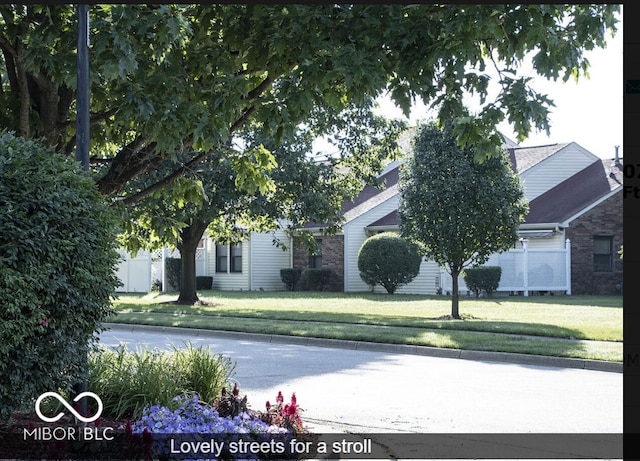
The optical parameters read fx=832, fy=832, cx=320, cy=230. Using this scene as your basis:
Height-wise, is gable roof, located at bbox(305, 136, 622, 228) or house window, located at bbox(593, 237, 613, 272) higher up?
gable roof, located at bbox(305, 136, 622, 228)

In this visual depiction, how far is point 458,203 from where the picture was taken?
843 inches

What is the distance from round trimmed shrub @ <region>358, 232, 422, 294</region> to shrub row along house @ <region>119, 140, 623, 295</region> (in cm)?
117

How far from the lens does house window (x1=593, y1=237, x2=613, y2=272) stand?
110 feet

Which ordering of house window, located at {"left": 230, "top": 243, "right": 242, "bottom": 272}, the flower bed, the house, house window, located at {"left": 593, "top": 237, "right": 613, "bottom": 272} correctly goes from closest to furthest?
the flower bed
the house
house window, located at {"left": 593, "top": 237, "right": 613, "bottom": 272}
house window, located at {"left": 230, "top": 243, "right": 242, "bottom": 272}

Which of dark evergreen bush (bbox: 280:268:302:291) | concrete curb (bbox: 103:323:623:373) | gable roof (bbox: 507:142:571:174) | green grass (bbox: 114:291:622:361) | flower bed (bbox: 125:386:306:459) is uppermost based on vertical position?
gable roof (bbox: 507:142:571:174)

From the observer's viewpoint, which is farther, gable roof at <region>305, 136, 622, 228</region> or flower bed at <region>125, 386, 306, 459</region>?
gable roof at <region>305, 136, 622, 228</region>

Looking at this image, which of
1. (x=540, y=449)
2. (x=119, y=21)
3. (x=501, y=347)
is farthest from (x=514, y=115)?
(x=501, y=347)

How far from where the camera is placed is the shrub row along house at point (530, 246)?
33.1 meters

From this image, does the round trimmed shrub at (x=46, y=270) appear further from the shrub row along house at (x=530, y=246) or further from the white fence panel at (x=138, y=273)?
the white fence panel at (x=138, y=273)

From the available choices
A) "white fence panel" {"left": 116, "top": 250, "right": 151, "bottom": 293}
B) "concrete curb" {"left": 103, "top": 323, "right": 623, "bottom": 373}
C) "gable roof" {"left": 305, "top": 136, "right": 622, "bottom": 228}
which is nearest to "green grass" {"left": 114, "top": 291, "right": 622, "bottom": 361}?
"concrete curb" {"left": 103, "top": 323, "right": 623, "bottom": 373}

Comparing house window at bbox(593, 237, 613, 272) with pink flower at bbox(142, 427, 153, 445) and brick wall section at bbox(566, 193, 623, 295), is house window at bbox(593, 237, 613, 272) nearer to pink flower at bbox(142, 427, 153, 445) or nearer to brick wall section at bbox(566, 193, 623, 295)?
brick wall section at bbox(566, 193, 623, 295)

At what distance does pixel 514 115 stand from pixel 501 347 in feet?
27.0

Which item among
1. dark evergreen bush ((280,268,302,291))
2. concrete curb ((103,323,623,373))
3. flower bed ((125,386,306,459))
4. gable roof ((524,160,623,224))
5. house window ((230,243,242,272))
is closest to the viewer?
flower bed ((125,386,306,459))

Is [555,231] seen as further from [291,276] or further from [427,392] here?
[427,392]
